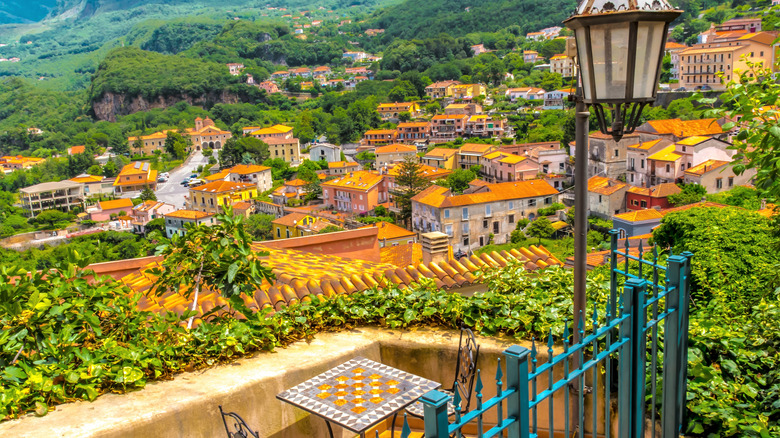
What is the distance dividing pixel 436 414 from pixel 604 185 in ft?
127

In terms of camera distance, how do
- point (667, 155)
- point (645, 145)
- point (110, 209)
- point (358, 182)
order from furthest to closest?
1. point (110, 209)
2. point (358, 182)
3. point (645, 145)
4. point (667, 155)

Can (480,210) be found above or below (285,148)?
below

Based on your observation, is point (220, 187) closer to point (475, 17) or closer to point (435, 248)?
point (435, 248)

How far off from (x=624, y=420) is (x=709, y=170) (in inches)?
1416

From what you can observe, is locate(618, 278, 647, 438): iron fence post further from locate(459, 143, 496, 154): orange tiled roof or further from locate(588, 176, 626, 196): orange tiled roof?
locate(459, 143, 496, 154): orange tiled roof

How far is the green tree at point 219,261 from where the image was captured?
3.10 m

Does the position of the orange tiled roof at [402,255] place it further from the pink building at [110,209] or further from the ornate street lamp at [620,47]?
the pink building at [110,209]

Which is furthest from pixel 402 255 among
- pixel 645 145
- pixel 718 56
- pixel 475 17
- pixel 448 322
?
pixel 475 17

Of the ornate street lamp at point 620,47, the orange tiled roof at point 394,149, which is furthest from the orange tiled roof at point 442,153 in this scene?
the ornate street lamp at point 620,47

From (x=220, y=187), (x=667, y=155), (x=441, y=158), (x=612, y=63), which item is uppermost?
(x=612, y=63)

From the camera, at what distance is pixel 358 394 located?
2.33 meters

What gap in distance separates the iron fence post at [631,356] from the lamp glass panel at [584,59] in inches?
25.8

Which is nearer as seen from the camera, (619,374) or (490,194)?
(619,374)

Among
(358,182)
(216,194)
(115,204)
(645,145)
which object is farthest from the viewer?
(115,204)
